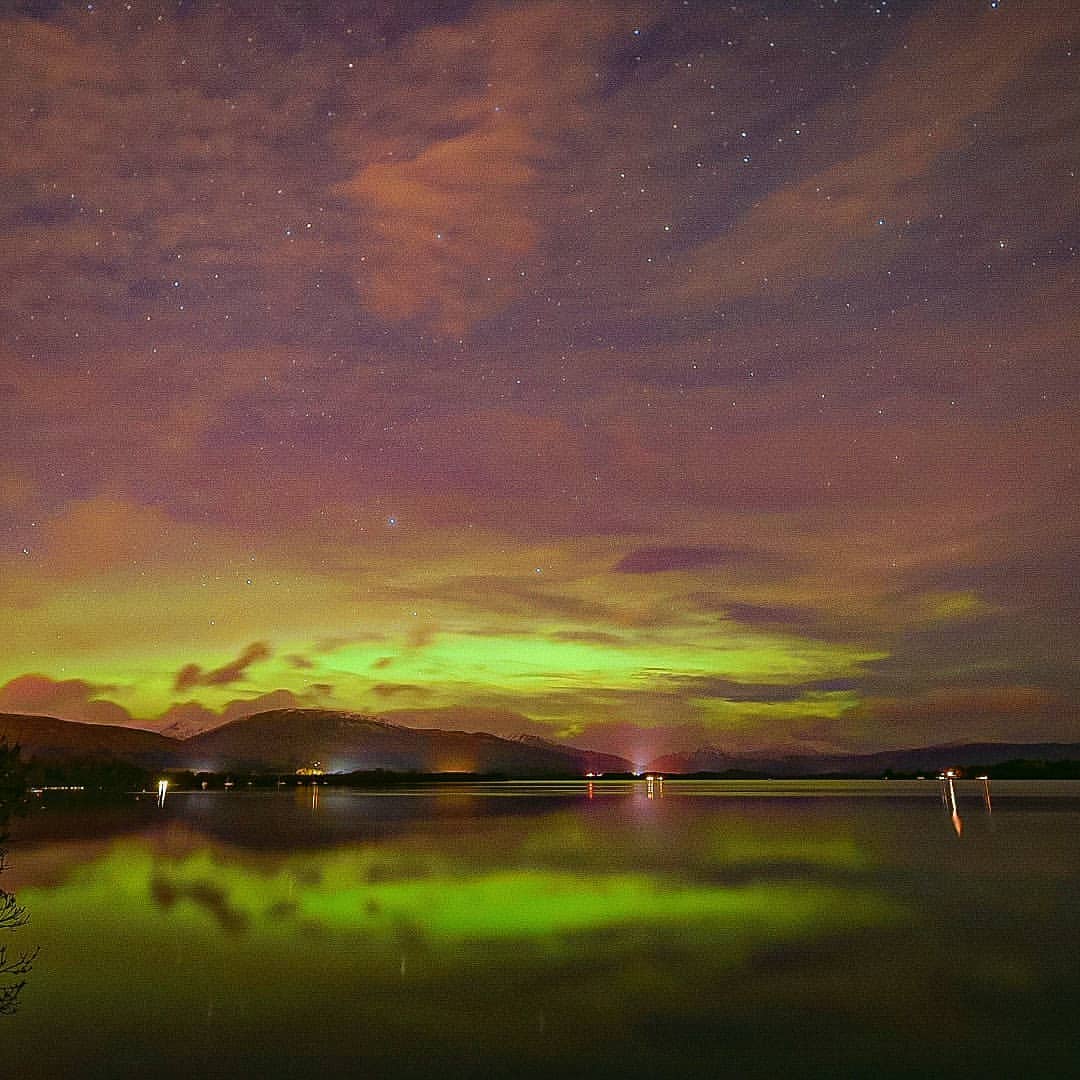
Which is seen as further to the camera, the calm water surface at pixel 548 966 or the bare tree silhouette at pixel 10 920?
the bare tree silhouette at pixel 10 920

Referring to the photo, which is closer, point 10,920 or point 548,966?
point 548,966

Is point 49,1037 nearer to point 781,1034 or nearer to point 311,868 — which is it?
point 781,1034

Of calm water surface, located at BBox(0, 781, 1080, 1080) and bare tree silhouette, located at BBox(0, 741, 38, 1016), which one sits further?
bare tree silhouette, located at BBox(0, 741, 38, 1016)

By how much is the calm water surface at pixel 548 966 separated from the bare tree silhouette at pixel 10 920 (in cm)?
39

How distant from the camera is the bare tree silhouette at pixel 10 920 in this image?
21516 mm

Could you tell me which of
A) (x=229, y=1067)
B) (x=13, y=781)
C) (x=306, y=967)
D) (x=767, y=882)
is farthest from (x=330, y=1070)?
(x=767, y=882)

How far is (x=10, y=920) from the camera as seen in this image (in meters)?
31.6

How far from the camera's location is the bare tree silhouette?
2152 centimetres

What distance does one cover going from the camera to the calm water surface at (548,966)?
55.4 feet

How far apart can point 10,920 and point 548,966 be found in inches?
674

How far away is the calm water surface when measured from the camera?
16891mm

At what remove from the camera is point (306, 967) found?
78.7 feet

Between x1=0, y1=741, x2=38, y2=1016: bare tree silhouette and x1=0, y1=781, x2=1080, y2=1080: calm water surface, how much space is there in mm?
387

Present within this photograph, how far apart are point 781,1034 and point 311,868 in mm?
31775
